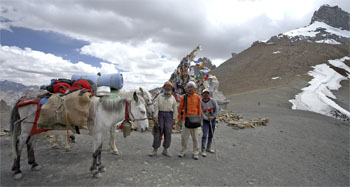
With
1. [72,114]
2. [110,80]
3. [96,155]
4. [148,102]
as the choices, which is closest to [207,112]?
[148,102]

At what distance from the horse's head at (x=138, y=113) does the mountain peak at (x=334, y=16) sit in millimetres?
169816

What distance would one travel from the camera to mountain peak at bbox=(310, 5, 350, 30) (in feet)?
409

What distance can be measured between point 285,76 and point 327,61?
1579cm

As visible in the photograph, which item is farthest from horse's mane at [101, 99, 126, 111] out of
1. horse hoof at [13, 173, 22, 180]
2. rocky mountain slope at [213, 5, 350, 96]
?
rocky mountain slope at [213, 5, 350, 96]

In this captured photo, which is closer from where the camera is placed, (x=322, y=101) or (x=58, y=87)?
(x=58, y=87)

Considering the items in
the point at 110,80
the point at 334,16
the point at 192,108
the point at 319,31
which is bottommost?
the point at 192,108

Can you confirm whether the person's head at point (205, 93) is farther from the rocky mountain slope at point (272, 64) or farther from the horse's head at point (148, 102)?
the rocky mountain slope at point (272, 64)

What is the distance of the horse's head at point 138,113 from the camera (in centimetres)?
398

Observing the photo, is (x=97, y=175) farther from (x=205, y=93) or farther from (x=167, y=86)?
(x=205, y=93)

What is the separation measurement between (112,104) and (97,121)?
1.48 feet

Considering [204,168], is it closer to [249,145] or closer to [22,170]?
[249,145]

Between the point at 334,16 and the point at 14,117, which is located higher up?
the point at 334,16

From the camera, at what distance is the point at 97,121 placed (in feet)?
12.5

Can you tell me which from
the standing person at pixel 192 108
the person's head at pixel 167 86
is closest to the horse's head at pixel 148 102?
the person's head at pixel 167 86
